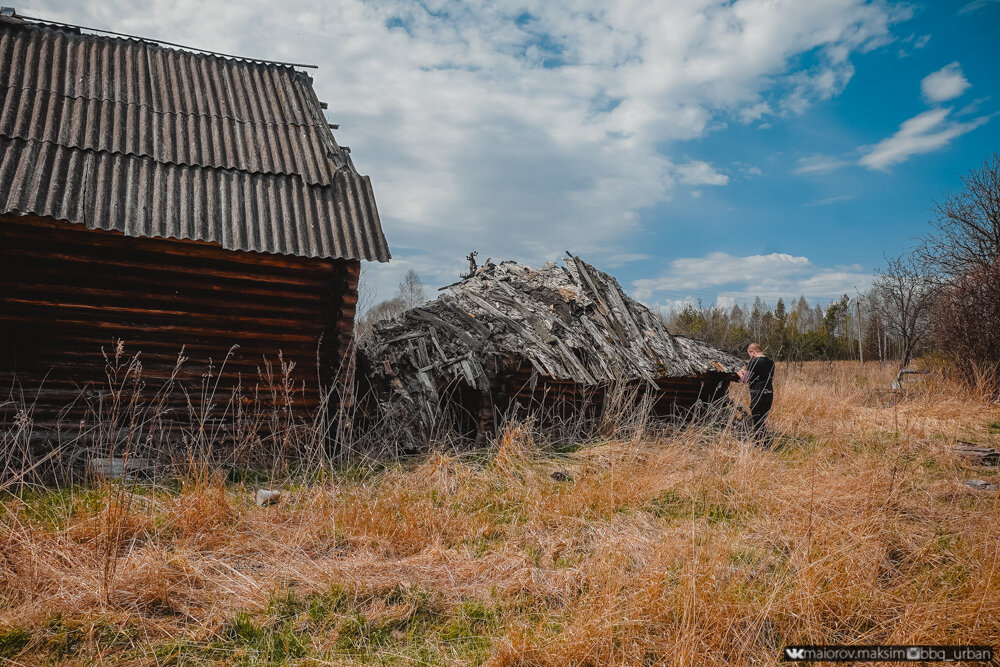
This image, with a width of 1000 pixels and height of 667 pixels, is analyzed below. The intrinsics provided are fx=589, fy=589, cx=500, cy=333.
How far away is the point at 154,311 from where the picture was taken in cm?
721

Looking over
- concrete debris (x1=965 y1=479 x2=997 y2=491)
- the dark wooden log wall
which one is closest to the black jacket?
concrete debris (x1=965 y1=479 x2=997 y2=491)

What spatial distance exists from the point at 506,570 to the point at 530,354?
4.54 meters

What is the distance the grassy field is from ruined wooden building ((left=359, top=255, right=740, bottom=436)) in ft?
8.39

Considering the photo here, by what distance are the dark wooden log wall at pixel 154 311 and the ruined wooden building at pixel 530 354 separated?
1823 millimetres

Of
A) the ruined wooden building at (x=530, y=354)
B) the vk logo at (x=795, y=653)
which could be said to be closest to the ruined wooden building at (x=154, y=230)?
the ruined wooden building at (x=530, y=354)

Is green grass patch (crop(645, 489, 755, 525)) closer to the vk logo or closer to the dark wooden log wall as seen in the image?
the vk logo

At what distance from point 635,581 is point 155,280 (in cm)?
653

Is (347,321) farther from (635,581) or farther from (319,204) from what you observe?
(635,581)

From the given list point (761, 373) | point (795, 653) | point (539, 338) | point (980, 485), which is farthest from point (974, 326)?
point (795, 653)

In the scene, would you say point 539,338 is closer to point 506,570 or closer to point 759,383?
point 759,383

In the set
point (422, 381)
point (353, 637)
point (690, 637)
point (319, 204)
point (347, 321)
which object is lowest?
point (353, 637)

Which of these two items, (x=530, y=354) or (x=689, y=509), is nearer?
(x=689, y=509)

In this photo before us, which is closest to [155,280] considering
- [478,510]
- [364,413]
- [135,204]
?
[135,204]

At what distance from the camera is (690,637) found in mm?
3158
